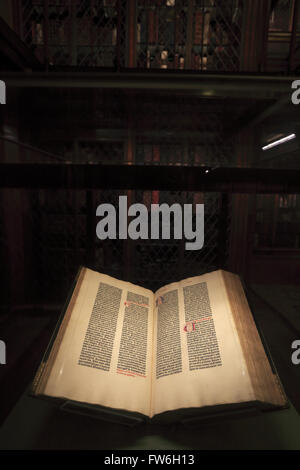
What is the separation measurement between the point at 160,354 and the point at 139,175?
0.40 metres

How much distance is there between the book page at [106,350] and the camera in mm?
404

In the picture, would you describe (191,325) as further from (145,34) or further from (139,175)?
(145,34)

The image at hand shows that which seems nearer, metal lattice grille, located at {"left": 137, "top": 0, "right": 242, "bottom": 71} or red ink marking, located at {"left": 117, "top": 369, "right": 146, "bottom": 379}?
red ink marking, located at {"left": 117, "top": 369, "right": 146, "bottom": 379}

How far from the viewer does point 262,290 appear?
0.90m

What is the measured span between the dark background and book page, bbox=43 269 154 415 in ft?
0.53

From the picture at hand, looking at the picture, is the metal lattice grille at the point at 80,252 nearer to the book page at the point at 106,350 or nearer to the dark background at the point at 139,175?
the dark background at the point at 139,175

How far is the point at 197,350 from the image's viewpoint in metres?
0.48

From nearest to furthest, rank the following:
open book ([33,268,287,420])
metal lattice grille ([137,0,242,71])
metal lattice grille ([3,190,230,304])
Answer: open book ([33,268,287,420])
metal lattice grille ([3,190,230,304])
metal lattice grille ([137,0,242,71])

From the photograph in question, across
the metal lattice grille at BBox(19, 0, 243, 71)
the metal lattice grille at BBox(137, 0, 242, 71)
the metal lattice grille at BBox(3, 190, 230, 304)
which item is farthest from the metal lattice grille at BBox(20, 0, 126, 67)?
the metal lattice grille at BBox(3, 190, 230, 304)

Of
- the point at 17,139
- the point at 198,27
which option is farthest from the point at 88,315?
the point at 198,27

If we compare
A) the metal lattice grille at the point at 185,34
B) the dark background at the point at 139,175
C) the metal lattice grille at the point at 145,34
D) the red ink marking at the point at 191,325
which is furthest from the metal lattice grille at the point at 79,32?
the red ink marking at the point at 191,325

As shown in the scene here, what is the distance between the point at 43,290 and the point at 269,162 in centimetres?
81

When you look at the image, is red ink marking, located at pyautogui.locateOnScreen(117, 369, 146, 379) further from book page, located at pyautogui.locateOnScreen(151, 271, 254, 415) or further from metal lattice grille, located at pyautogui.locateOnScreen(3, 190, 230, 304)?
metal lattice grille, located at pyautogui.locateOnScreen(3, 190, 230, 304)

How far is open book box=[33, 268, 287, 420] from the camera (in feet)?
1.28
